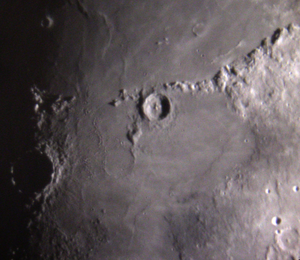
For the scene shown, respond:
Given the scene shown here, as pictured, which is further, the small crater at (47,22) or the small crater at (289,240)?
the small crater at (47,22)

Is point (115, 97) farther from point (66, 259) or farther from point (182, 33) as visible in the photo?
point (66, 259)

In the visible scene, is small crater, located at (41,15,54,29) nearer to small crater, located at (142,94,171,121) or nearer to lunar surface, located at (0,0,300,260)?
lunar surface, located at (0,0,300,260)

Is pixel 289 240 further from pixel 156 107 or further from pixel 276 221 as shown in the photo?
pixel 156 107

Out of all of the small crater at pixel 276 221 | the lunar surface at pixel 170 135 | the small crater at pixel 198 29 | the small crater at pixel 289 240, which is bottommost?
the small crater at pixel 289 240

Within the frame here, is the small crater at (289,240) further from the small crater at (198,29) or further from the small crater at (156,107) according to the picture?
the small crater at (198,29)

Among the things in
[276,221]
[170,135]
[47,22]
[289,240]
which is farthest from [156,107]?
[289,240]

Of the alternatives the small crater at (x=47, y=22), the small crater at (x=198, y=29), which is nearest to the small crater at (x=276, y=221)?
the small crater at (x=198, y=29)

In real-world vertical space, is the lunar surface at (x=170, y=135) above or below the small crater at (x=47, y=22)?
below
